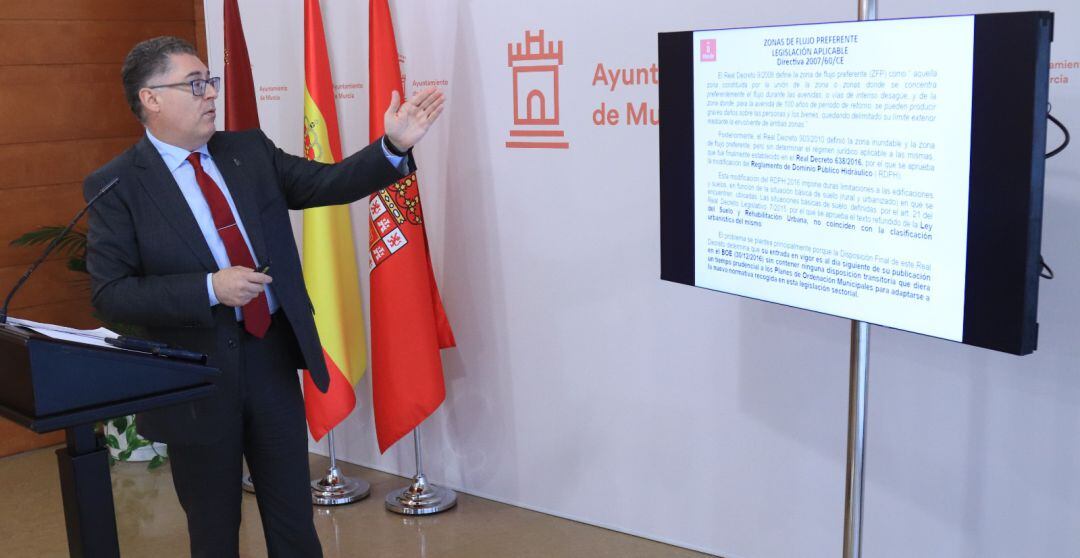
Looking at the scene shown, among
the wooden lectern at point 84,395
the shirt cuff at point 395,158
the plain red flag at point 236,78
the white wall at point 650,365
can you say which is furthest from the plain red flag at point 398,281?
the wooden lectern at point 84,395

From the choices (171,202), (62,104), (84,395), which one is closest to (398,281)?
(171,202)

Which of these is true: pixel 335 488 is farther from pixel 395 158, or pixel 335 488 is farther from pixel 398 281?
pixel 395 158

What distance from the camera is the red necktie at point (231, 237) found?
265 centimetres

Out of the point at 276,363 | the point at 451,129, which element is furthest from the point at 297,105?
the point at 276,363

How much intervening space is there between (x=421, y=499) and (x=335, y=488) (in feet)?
1.39

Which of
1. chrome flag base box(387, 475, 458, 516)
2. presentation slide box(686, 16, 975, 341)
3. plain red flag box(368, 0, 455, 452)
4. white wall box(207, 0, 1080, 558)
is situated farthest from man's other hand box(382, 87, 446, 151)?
chrome flag base box(387, 475, 458, 516)

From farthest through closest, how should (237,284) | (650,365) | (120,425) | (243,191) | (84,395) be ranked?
(120,425)
(650,365)
(243,191)
(237,284)
(84,395)

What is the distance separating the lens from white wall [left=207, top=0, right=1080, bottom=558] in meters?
2.94

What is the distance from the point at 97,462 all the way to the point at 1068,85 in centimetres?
250

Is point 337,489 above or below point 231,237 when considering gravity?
below

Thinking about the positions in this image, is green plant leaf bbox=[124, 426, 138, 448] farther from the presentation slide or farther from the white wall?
the presentation slide

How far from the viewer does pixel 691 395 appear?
3.59 m

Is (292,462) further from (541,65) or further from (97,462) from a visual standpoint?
Result: (541,65)

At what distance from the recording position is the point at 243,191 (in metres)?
2.71
